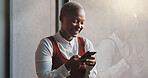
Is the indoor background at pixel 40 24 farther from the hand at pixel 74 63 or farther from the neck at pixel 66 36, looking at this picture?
the hand at pixel 74 63

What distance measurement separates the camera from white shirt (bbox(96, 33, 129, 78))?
1.85 m

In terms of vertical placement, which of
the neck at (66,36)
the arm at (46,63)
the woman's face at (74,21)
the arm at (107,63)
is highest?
the woman's face at (74,21)

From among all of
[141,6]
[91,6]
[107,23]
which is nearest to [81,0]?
[91,6]

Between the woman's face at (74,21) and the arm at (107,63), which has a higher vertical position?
the woman's face at (74,21)

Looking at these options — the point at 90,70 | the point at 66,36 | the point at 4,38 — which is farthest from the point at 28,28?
the point at 90,70

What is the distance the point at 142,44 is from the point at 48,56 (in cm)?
105

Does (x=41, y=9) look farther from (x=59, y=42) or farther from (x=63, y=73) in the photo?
(x=63, y=73)

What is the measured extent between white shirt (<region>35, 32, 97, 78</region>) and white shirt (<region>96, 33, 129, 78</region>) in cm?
→ 78

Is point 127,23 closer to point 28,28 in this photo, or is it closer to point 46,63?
point 28,28

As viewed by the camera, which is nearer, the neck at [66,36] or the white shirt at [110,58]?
the neck at [66,36]

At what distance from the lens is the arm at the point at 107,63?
→ 6.07 ft

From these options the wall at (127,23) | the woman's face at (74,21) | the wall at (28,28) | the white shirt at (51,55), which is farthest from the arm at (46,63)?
the wall at (28,28)

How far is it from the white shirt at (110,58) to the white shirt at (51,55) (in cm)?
78

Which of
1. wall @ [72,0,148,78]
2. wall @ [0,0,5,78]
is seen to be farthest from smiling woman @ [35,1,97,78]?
wall @ [0,0,5,78]
